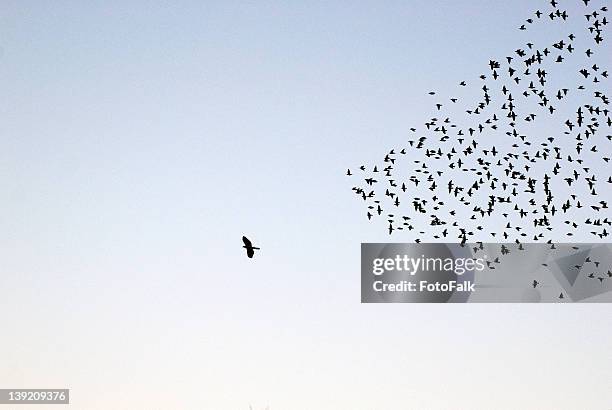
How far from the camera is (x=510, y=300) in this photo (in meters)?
68.6

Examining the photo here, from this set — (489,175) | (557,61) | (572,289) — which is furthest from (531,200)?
(572,289)

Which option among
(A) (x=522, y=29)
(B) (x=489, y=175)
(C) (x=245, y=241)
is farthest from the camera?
(B) (x=489, y=175)

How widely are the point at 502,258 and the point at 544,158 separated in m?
10.3

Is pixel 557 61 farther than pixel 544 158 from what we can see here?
No

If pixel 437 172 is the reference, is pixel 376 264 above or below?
below

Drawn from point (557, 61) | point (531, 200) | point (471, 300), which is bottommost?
point (471, 300)

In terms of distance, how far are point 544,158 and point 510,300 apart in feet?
35.6

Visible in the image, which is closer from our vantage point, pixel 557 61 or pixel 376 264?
pixel 557 61

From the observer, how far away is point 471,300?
68.6m

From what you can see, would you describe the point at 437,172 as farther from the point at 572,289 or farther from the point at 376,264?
the point at 572,289

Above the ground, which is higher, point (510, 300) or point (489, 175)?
point (489, 175)

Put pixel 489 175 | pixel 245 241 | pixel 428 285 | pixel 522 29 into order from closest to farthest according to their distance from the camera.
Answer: pixel 245 241 → pixel 522 29 → pixel 489 175 → pixel 428 285

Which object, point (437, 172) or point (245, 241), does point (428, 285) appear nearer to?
point (437, 172)

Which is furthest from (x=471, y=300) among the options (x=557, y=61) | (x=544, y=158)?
(x=557, y=61)
